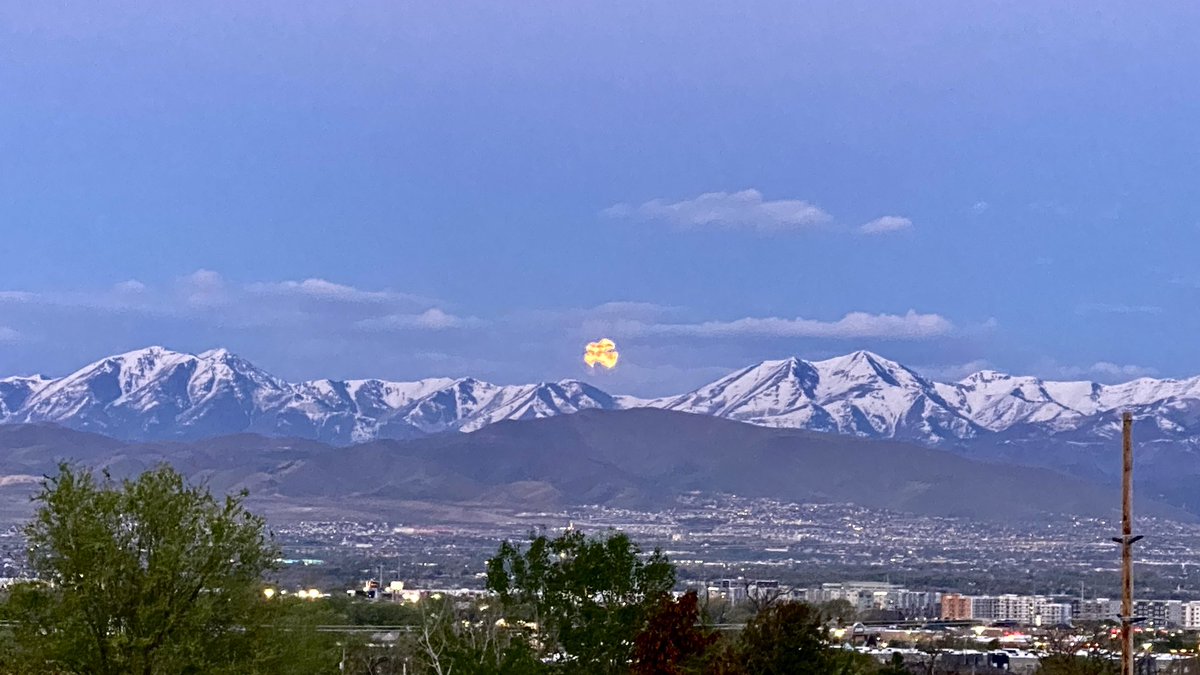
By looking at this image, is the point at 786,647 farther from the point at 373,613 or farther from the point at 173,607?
the point at 373,613

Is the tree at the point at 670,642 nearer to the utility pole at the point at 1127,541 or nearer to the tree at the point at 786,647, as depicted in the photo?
the tree at the point at 786,647

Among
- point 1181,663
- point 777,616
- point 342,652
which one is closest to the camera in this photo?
point 777,616

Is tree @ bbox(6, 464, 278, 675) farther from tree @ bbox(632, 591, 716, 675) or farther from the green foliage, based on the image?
the green foliage

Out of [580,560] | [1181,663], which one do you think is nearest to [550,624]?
[580,560]

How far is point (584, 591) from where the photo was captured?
40938 mm

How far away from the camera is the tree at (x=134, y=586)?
28.2 meters

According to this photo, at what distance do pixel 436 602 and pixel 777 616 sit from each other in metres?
44.0

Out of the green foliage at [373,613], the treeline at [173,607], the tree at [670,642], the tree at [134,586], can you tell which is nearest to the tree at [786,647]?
the treeline at [173,607]

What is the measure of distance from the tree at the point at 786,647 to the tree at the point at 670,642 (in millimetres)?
622

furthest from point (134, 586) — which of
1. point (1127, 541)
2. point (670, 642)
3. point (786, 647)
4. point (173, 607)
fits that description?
point (1127, 541)

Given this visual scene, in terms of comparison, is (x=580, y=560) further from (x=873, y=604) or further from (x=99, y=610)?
(x=873, y=604)

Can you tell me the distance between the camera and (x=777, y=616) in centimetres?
2539

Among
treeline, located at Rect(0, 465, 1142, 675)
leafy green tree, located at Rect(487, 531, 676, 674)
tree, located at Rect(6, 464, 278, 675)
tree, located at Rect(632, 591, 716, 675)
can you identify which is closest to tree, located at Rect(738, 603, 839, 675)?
treeline, located at Rect(0, 465, 1142, 675)

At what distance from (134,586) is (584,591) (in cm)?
1400
